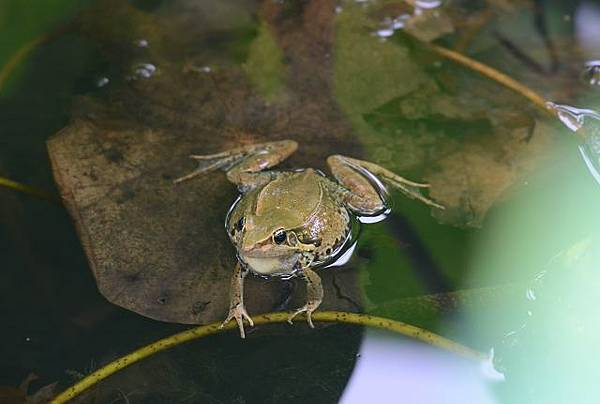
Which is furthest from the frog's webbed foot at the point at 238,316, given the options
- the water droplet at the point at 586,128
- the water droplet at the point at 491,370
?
the water droplet at the point at 586,128

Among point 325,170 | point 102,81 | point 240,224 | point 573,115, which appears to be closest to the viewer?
point 240,224

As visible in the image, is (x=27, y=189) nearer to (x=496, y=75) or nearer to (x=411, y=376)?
(x=411, y=376)

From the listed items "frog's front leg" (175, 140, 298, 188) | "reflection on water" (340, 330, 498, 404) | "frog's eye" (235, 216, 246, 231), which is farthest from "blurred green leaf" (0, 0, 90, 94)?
"reflection on water" (340, 330, 498, 404)

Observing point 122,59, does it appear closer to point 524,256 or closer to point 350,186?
point 350,186

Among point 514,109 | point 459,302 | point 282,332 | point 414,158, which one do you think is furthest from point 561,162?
point 282,332

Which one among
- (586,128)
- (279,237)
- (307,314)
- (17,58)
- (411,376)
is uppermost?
(17,58)

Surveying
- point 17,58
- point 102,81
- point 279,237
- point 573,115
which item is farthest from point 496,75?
point 17,58
